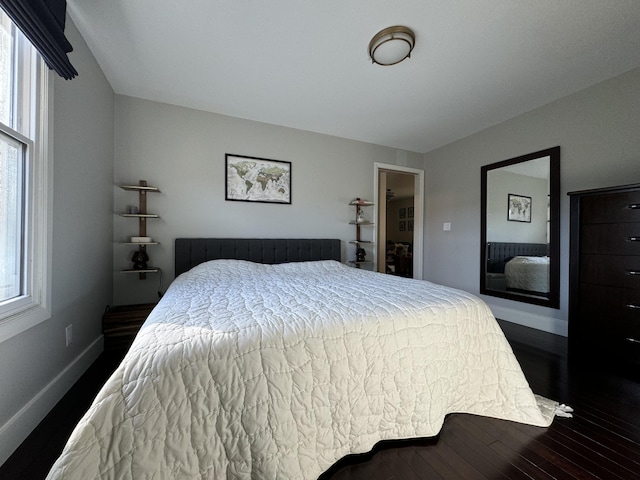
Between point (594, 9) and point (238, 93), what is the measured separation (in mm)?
2720

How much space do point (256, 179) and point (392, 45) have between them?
1934mm

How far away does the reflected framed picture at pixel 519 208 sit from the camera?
9.69 ft

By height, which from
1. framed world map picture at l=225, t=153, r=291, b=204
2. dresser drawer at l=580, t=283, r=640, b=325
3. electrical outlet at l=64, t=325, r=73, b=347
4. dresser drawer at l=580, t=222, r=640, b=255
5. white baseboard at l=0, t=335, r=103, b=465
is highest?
framed world map picture at l=225, t=153, r=291, b=204

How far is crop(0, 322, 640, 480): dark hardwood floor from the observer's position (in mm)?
1073

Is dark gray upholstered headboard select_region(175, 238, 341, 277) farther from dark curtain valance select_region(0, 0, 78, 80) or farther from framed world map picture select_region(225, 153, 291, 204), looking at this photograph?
dark curtain valance select_region(0, 0, 78, 80)

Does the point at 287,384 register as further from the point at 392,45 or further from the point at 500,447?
the point at 392,45

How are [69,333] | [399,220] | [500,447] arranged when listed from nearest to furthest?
[500,447] < [69,333] < [399,220]

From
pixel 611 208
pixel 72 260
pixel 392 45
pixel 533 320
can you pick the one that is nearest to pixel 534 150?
pixel 611 208

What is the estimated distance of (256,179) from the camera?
10.1 ft

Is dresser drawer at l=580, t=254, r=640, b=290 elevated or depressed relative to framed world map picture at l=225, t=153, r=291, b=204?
depressed

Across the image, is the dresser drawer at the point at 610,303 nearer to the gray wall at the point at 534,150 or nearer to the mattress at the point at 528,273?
the gray wall at the point at 534,150

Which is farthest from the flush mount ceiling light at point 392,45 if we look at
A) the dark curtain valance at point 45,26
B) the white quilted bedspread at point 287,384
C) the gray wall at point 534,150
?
the gray wall at point 534,150

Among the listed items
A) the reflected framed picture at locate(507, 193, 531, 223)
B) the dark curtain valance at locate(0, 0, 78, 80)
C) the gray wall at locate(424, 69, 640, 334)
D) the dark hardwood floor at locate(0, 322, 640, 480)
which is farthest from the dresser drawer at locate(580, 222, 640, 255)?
the dark curtain valance at locate(0, 0, 78, 80)

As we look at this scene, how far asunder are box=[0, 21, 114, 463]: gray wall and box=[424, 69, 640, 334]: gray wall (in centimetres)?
422
